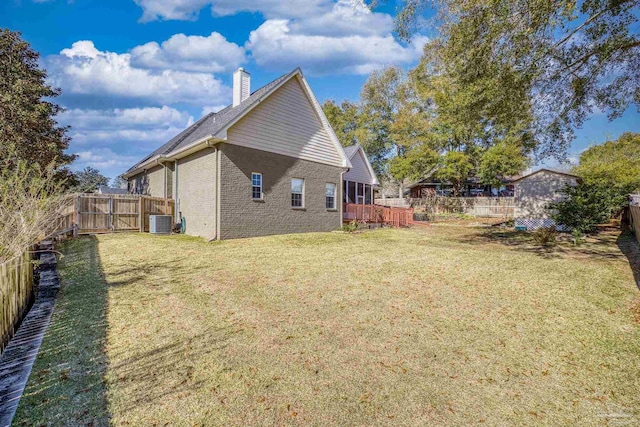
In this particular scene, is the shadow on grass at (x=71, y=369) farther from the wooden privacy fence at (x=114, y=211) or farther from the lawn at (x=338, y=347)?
the wooden privacy fence at (x=114, y=211)

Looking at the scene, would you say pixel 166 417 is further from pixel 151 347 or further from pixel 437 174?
pixel 437 174

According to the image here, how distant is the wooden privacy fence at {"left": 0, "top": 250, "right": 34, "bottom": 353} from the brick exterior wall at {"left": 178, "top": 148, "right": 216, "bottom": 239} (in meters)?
7.17

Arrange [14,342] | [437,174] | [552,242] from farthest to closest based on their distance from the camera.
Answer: [437,174] → [552,242] → [14,342]

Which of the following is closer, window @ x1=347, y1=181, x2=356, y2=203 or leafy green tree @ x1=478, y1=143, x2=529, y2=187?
window @ x1=347, y1=181, x2=356, y2=203

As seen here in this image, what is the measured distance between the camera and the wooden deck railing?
18188mm

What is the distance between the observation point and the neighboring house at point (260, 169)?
38.3 feet

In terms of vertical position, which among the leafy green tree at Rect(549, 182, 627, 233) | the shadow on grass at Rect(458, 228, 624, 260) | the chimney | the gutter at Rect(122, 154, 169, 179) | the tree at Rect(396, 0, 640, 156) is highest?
the chimney

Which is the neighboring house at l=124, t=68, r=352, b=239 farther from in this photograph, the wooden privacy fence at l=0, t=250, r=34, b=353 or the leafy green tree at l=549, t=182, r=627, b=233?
the leafy green tree at l=549, t=182, r=627, b=233

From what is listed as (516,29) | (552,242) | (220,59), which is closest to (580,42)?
(516,29)

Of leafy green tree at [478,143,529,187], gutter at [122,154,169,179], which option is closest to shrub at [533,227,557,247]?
gutter at [122,154,169,179]

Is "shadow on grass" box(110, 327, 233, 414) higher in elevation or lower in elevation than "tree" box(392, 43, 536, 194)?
lower

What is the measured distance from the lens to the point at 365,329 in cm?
416

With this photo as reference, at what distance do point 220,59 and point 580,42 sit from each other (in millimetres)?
19332

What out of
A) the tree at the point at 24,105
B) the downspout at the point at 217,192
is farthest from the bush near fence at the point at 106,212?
the downspout at the point at 217,192
